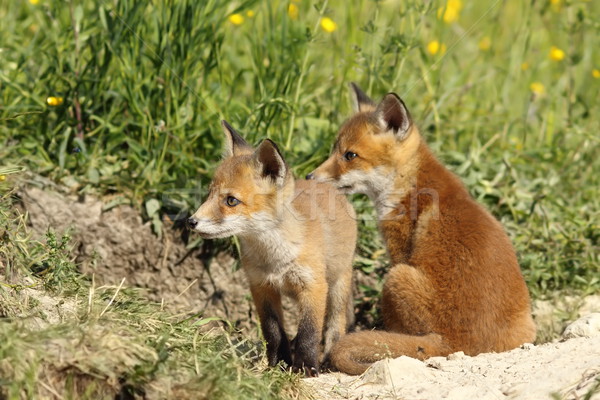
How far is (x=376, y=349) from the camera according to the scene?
15.3 ft

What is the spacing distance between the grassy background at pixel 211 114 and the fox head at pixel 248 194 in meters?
1.09

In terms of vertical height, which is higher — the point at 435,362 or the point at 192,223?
the point at 192,223

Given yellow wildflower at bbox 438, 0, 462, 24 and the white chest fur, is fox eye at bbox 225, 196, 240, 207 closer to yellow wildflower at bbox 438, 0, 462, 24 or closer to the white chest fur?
the white chest fur

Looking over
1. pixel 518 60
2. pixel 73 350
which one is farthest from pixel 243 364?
pixel 518 60

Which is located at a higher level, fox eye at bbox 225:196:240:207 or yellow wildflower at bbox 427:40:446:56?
yellow wildflower at bbox 427:40:446:56

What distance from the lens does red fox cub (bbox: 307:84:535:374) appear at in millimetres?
4773

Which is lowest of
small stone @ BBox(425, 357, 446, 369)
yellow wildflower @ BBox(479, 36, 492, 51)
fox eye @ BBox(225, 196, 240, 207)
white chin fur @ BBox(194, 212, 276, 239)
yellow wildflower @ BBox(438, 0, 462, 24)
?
small stone @ BBox(425, 357, 446, 369)

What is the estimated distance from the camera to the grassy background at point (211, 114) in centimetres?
616

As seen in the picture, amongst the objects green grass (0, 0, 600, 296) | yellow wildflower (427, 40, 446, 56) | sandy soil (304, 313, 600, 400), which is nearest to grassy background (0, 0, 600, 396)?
green grass (0, 0, 600, 296)

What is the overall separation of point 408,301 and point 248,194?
1.34m

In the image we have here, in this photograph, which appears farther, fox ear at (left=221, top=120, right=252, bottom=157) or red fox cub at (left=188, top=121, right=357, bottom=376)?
fox ear at (left=221, top=120, right=252, bottom=157)

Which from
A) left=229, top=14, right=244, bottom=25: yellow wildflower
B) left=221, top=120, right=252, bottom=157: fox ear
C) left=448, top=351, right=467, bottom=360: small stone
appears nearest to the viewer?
left=448, top=351, right=467, bottom=360: small stone

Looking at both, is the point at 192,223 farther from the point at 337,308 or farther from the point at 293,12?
the point at 293,12

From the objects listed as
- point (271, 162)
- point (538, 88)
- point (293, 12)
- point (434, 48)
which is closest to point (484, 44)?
point (538, 88)
